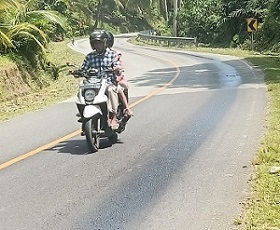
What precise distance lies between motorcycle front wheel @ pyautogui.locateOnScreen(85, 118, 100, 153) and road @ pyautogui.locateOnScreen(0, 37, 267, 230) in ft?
0.50

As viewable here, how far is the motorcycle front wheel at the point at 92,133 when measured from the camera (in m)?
7.54

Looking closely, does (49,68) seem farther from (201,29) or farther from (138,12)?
(138,12)

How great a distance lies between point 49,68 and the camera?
68.7ft

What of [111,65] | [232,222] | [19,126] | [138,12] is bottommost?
[138,12]

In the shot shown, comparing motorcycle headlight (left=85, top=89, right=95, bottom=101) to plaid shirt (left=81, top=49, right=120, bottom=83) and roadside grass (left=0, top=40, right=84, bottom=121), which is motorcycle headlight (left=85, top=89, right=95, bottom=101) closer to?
plaid shirt (left=81, top=49, right=120, bottom=83)

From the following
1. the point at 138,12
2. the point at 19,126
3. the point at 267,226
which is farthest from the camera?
the point at 138,12

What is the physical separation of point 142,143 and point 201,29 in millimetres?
42284

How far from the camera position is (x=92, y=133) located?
7.62 meters

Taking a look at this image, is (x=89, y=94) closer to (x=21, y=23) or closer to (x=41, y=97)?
(x=41, y=97)

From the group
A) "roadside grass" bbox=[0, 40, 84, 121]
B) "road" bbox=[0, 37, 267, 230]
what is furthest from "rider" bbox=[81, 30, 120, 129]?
"roadside grass" bbox=[0, 40, 84, 121]

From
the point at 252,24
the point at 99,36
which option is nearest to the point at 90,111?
the point at 99,36

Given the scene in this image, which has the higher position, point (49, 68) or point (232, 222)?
point (232, 222)

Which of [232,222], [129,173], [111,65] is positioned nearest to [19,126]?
[111,65]

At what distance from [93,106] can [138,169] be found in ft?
4.48
